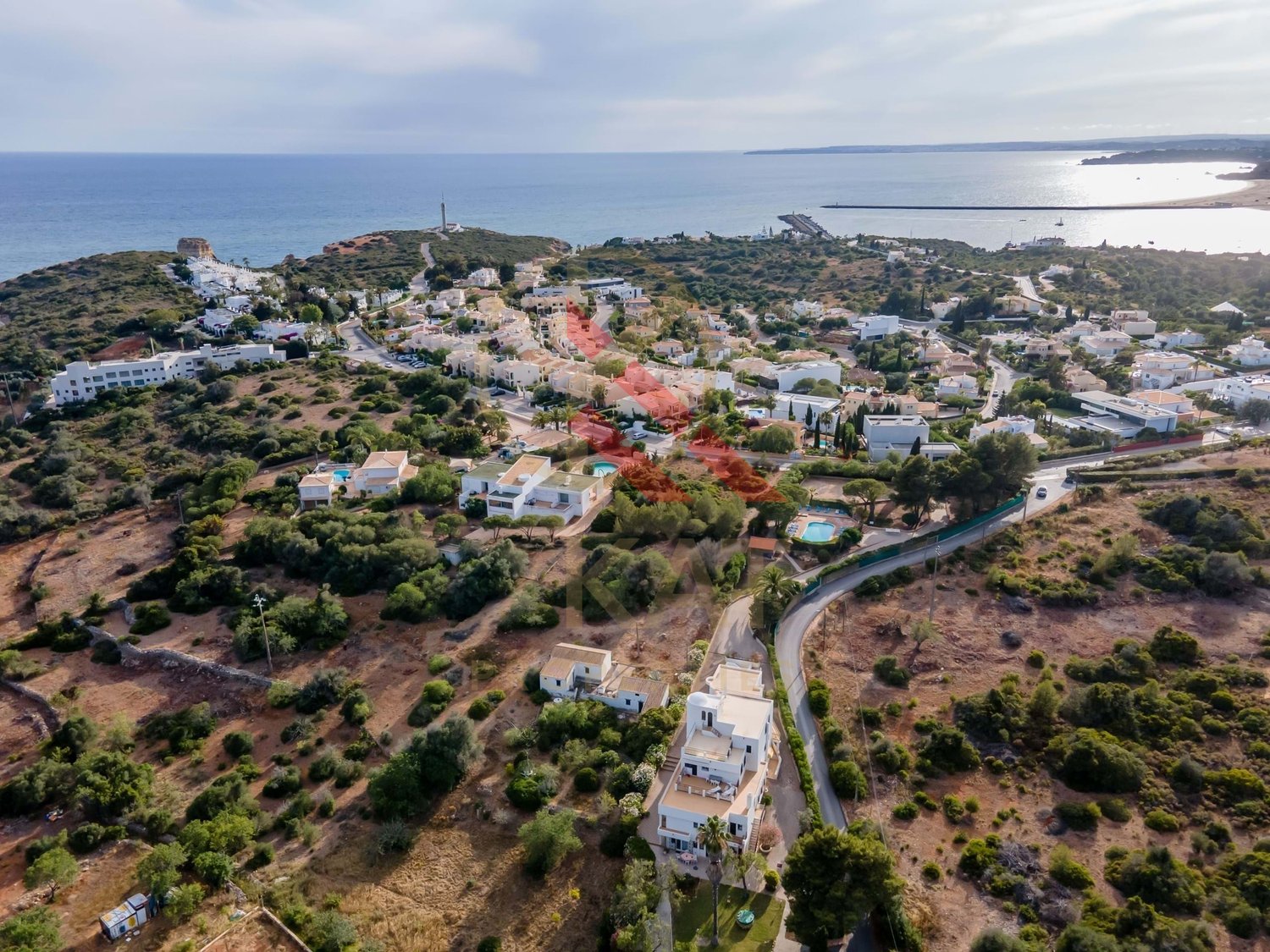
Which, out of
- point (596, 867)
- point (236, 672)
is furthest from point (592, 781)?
point (236, 672)

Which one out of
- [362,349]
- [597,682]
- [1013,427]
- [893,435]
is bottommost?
[597,682]

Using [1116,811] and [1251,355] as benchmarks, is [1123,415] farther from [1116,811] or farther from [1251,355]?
[1116,811]

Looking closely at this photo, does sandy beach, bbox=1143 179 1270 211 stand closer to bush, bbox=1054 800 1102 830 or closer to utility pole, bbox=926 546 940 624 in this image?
utility pole, bbox=926 546 940 624

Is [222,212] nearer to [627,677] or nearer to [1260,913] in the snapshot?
[627,677]

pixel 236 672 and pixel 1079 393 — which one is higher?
pixel 1079 393

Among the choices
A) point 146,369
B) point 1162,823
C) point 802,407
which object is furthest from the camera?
point 146,369

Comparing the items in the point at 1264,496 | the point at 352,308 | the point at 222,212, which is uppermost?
the point at 222,212

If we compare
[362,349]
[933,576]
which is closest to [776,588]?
[933,576]
